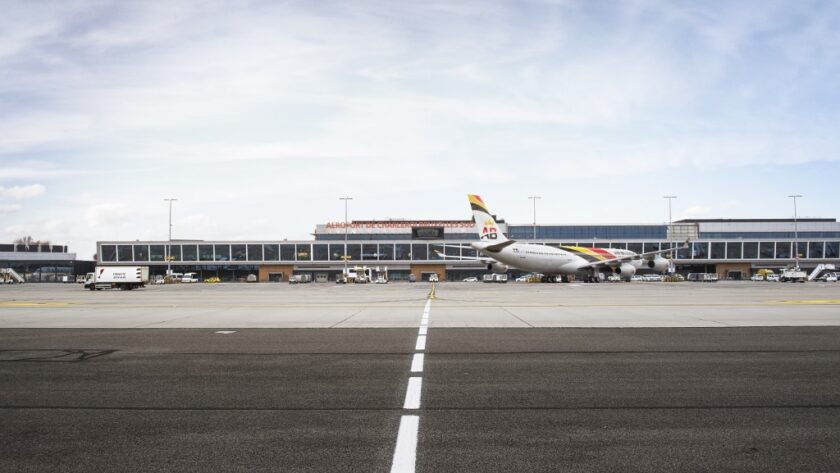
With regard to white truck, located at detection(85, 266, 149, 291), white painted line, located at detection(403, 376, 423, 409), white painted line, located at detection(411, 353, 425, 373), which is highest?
white painted line, located at detection(403, 376, 423, 409)

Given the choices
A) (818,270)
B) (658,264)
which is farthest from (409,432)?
(818,270)

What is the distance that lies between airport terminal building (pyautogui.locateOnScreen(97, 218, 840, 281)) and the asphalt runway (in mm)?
116887

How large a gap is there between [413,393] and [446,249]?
425 feet

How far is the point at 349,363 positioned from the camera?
38.9 ft

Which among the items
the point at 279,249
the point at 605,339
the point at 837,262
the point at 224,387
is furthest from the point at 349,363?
the point at 837,262

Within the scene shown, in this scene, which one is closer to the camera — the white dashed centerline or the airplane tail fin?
the white dashed centerline

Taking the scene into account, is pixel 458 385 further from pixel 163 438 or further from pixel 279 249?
pixel 279 249

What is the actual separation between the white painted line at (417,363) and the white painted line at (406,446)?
11.0 ft

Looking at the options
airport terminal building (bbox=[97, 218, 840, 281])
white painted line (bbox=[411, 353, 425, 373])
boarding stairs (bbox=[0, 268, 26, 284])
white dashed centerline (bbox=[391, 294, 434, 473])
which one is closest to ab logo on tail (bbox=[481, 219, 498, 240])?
airport terminal building (bbox=[97, 218, 840, 281])

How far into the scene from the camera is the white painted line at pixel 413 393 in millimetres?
8312

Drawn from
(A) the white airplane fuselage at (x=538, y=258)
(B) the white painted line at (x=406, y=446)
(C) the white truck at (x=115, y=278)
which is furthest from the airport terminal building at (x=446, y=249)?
(B) the white painted line at (x=406, y=446)

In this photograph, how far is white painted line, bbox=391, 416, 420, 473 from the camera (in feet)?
19.4

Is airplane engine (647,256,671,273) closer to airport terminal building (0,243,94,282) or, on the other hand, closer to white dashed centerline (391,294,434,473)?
white dashed centerline (391,294,434,473)

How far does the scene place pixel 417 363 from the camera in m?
11.8
